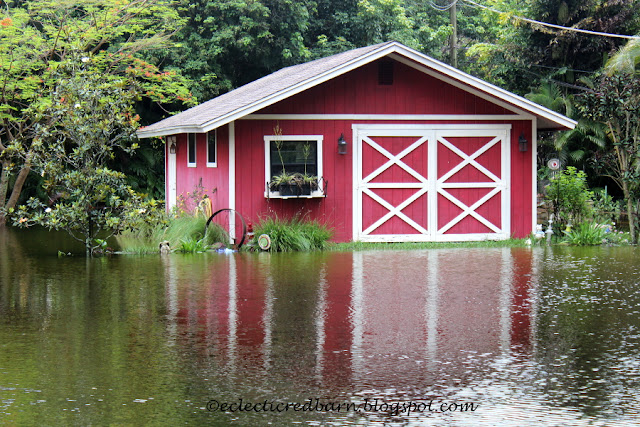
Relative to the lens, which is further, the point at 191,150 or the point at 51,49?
the point at 51,49

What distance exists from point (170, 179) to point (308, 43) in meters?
12.7

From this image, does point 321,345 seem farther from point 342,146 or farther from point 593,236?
point 593,236

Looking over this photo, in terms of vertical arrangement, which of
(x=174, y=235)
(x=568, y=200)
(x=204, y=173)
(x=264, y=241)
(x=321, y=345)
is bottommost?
(x=321, y=345)

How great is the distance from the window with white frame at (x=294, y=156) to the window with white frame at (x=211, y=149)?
5.34 feet

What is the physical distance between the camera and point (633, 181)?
60.0 ft

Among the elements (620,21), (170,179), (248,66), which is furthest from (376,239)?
(248,66)

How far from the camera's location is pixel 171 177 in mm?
23234

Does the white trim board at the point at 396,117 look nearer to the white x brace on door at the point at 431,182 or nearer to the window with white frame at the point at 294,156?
the white x brace on door at the point at 431,182

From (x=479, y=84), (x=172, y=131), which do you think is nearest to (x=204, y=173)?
(x=172, y=131)

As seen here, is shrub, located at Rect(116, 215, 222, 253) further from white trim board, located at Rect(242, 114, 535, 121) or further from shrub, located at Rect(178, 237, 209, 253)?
white trim board, located at Rect(242, 114, 535, 121)

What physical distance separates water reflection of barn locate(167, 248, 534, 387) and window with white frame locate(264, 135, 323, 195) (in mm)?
3283

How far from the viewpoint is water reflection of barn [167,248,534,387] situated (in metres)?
7.27

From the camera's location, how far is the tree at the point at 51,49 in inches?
969

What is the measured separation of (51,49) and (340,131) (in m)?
11.3
